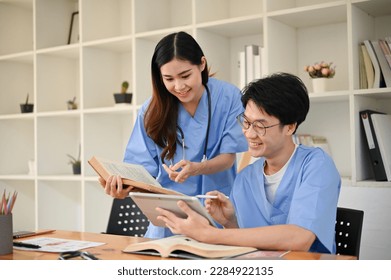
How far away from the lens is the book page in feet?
5.32

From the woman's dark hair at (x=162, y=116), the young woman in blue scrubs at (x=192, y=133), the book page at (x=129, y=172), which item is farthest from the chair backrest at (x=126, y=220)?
the book page at (x=129, y=172)

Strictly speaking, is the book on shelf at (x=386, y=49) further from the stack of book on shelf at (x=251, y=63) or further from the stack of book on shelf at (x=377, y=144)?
the stack of book on shelf at (x=251, y=63)

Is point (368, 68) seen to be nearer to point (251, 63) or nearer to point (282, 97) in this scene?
point (251, 63)

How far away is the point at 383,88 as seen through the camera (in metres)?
2.31

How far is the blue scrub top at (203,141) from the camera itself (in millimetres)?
2016

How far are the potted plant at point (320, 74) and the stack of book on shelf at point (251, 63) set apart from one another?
224 mm

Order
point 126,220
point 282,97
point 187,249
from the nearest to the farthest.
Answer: point 187,249
point 282,97
point 126,220

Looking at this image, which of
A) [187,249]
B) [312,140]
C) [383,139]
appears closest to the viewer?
[187,249]

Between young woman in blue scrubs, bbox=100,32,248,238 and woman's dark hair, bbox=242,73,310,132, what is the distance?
0.39 m

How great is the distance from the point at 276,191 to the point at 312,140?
1.15 meters

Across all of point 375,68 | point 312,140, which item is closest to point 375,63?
point 375,68

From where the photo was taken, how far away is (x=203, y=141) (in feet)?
6.60

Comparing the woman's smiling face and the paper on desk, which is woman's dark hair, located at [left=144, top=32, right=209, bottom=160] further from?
the paper on desk
